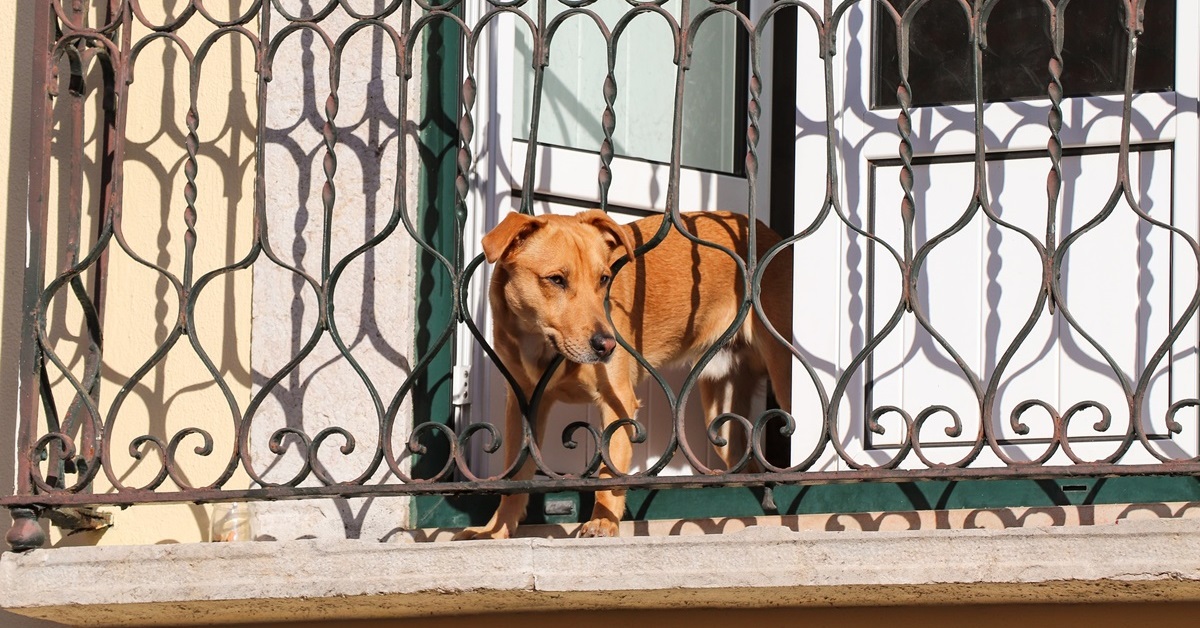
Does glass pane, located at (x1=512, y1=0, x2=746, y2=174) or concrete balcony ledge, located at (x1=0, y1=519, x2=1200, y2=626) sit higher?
glass pane, located at (x1=512, y1=0, x2=746, y2=174)

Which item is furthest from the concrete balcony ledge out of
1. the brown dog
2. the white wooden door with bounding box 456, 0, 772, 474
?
the white wooden door with bounding box 456, 0, 772, 474

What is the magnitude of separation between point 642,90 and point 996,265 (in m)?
1.27

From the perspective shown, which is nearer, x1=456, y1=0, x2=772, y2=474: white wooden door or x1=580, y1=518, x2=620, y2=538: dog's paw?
x1=580, y1=518, x2=620, y2=538: dog's paw

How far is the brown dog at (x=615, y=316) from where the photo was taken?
459 centimetres

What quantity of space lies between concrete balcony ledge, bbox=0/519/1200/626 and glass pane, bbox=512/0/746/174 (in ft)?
4.65

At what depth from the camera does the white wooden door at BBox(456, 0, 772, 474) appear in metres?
5.05

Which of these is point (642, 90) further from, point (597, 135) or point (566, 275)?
point (566, 275)

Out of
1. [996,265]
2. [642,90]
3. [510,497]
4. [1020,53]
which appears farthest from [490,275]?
[1020,53]

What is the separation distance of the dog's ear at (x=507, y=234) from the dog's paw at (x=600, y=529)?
71 centimetres

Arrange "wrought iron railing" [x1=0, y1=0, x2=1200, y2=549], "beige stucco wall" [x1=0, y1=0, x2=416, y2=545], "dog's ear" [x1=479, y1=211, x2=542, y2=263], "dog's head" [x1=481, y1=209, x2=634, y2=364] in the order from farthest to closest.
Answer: "beige stucco wall" [x1=0, y1=0, x2=416, y2=545]
"dog's head" [x1=481, y1=209, x2=634, y2=364]
"dog's ear" [x1=479, y1=211, x2=542, y2=263]
"wrought iron railing" [x1=0, y1=0, x2=1200, y2=549]

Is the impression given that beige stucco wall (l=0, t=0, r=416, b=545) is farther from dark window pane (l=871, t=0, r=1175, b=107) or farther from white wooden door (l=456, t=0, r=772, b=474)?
dark window pane (l=871, t=0, r=1175, b=107)

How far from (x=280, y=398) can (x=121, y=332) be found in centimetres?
49

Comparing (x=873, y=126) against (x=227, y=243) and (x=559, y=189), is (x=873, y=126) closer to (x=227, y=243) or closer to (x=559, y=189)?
(x=559, y=189)

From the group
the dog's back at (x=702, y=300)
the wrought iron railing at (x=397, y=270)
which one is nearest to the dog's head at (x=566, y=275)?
the wrought iron railing at (x=397, y=270)
